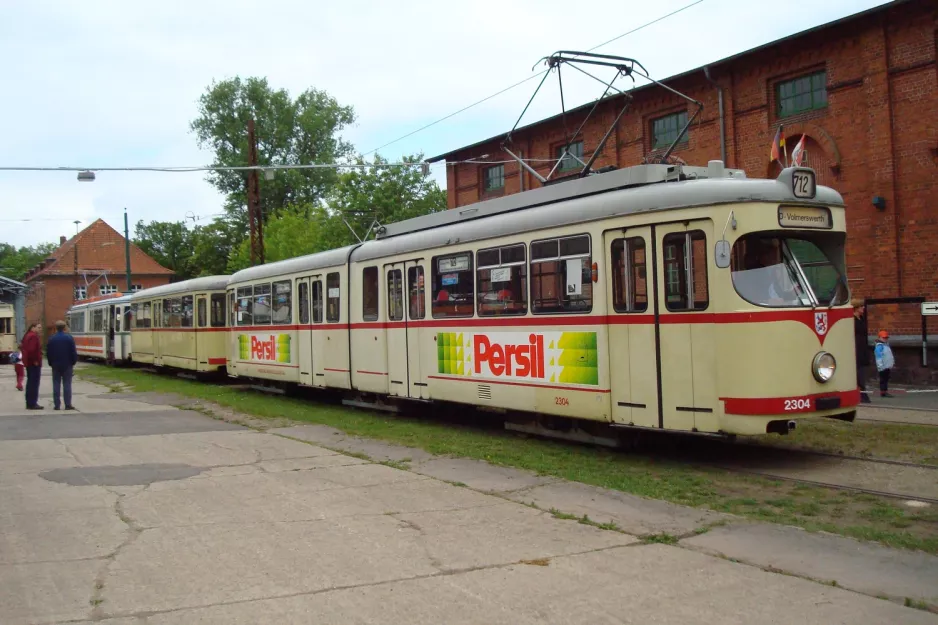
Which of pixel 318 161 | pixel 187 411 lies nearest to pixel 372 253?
pixel 187 411

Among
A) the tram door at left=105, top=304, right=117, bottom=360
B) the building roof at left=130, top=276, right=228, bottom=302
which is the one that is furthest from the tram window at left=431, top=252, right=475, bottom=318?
the tram door at left=105, top=304, right=117, bottom=360

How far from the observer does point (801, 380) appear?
Result: 895cm

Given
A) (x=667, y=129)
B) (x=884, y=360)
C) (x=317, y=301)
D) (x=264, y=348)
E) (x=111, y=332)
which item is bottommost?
(x=884, y=360)

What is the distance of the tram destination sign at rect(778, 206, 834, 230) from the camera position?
30.3 feet

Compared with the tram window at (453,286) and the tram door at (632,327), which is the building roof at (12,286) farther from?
the tram door at (632,327)

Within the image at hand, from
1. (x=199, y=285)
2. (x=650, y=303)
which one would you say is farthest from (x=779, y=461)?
(x=199, y=285)

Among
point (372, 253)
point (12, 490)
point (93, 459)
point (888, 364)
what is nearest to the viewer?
point (12, 490)

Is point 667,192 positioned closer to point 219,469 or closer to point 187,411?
point 219,469

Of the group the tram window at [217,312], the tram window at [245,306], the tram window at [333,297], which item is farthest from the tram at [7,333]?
the tram window at [333,297]

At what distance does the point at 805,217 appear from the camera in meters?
9.47

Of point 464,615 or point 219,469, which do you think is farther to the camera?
point 219,469

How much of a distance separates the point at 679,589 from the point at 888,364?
1334 centimetres

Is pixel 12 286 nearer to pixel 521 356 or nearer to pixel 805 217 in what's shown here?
pixel 521 356

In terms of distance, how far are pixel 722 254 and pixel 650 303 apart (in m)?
0.98
